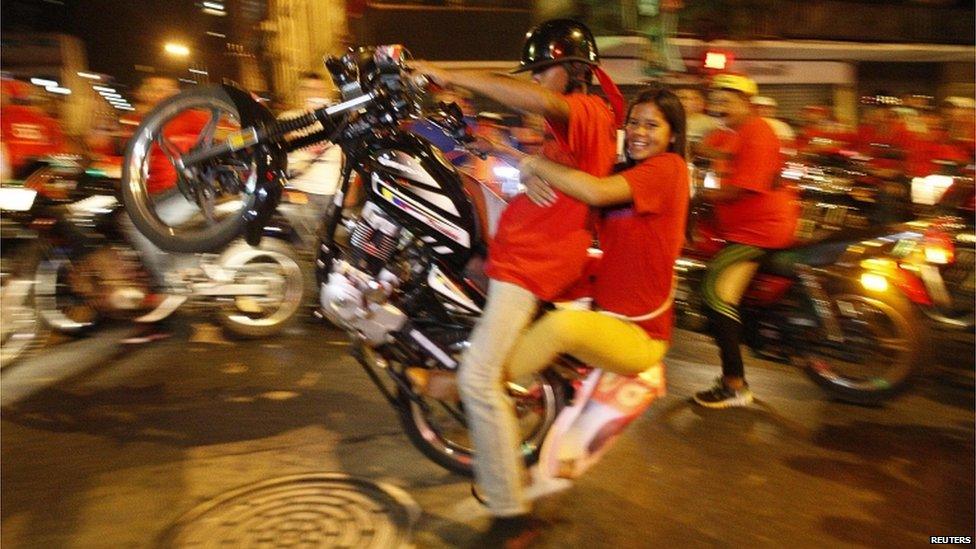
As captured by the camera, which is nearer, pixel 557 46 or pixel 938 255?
pixel 557 46

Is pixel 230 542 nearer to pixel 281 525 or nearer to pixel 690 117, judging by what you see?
pixel 281 525

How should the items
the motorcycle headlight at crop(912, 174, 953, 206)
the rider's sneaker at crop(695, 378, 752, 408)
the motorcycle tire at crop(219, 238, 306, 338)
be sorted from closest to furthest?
1. the rider's sneaker at crop(695, 378, 752, 408)
2. the motorcycle tire at crop(219, 238, 306, 338)
3. the motorcycle headlight at crop(912, 174, 953, 206)

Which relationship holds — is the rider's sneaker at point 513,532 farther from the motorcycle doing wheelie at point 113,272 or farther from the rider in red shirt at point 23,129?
the rider in red shirt at point 23,129

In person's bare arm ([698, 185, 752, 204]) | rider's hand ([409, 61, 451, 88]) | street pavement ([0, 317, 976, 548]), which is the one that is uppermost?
rider's hand ([409, 61, 451, 88])

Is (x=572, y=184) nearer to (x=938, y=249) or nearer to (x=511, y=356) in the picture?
(x=511, y=356)

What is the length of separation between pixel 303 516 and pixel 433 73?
190 cm

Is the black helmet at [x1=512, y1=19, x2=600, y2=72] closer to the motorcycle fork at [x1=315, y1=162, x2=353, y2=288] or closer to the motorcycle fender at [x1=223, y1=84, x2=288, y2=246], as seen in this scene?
the motorcycle fork at [x1=315, y1=162, x2=353, y2=288]

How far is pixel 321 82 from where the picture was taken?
691cm

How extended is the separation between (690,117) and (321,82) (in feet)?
10.4

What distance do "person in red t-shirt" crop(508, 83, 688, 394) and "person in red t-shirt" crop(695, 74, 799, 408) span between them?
152 cm

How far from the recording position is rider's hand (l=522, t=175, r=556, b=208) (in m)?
3.08

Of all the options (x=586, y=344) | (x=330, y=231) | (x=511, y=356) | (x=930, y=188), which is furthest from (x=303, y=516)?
(x=930, y=188)

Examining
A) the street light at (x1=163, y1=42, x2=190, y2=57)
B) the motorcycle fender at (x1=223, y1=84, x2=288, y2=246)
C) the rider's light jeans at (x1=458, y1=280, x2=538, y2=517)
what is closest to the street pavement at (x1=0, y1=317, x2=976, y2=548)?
the rider's light jeans at (x1=458, y1=280, x2=538, y2=517)

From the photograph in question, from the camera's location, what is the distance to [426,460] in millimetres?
3994
